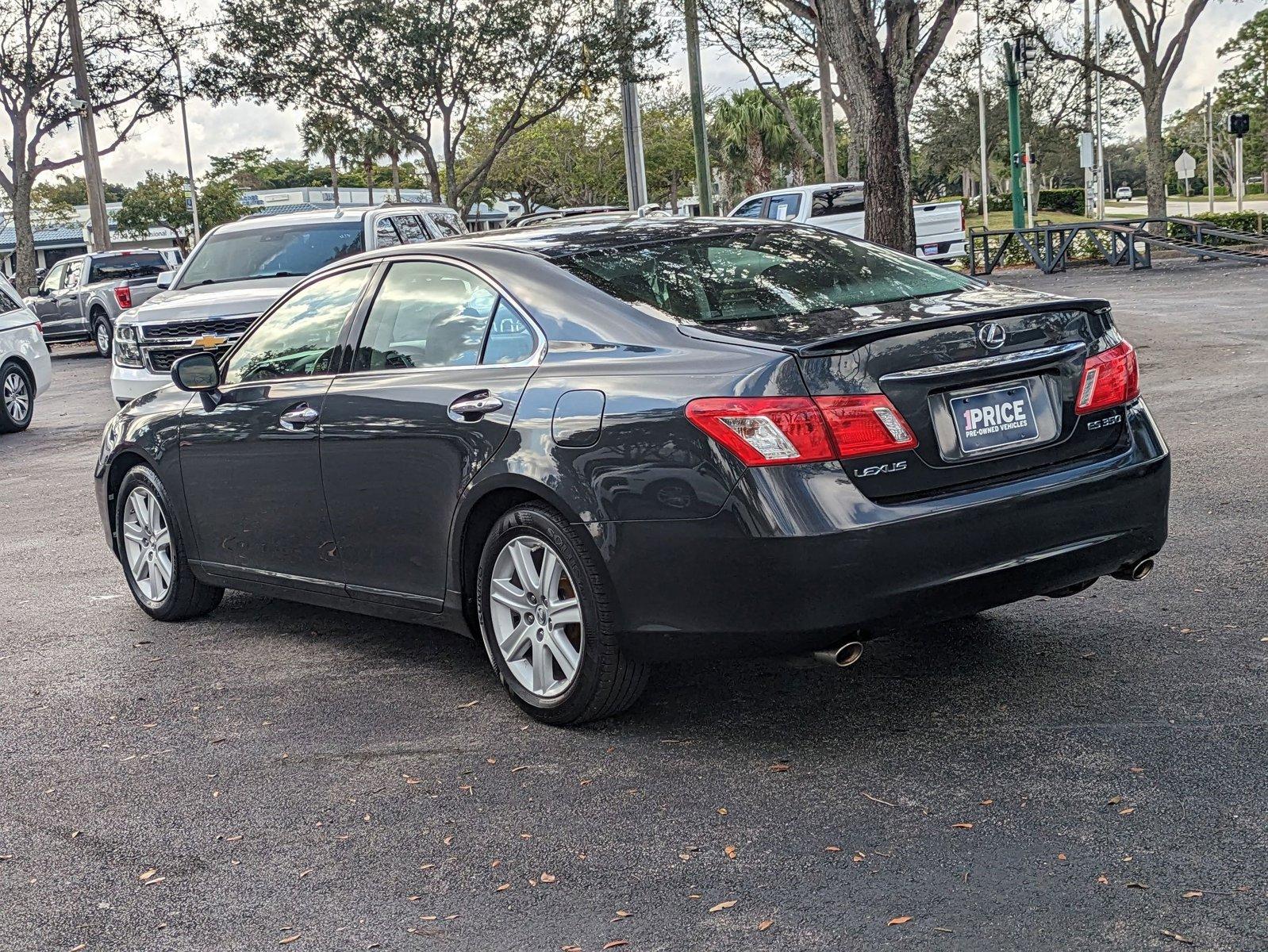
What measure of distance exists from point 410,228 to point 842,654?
11.5 m

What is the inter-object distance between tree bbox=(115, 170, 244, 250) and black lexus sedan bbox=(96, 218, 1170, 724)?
76169mm

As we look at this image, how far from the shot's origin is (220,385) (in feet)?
21.1

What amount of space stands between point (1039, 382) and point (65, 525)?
23.0 feet

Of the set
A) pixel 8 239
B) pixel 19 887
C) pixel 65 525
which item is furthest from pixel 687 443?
pixel 8 239

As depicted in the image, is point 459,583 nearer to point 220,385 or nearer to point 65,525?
point 220,385

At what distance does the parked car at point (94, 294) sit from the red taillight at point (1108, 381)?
23.9 metres

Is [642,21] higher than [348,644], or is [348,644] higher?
[642,21]

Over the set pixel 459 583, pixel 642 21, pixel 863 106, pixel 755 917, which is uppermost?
pixel 642 21

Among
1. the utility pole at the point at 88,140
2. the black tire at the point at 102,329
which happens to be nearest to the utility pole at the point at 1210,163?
the utility pole at the point at 88,140

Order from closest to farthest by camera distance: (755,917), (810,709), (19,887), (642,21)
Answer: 1. (755,917)
2. (19,887)
3. (810,709)
4. (642,21)

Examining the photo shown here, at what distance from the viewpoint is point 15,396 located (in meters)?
16.1

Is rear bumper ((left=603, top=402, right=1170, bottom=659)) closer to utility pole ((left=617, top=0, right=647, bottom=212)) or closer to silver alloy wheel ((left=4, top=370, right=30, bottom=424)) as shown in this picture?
silver alloy wheel ((left=4, top=370, right=30, bottom=424))

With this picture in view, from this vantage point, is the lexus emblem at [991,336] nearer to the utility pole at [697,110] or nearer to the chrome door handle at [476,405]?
the chrome door handle at [476,405]

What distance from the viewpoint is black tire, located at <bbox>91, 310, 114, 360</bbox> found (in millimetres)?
27844
